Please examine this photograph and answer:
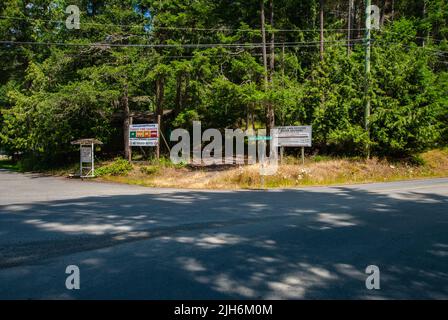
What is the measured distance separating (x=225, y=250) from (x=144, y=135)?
58.1 ft

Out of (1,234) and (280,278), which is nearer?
(280,278)

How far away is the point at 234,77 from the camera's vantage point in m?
26.6

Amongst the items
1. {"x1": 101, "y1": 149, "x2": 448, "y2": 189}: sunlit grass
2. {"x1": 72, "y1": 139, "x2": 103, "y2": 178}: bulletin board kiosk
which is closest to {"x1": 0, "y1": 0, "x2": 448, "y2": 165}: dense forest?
{"x1": 101, "y1": 149, "x2": 448, "y2": 189}: sunlit grass

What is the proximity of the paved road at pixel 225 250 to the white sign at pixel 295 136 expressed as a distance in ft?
29.9

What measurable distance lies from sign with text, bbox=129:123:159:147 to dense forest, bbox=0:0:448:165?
305cm

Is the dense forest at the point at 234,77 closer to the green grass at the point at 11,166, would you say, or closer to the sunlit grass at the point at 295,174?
the sunlit grass at the point at 295,174

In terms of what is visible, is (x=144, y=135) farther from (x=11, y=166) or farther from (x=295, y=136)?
(x=11, y=166)

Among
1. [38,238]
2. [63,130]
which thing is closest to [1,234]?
[38,238]

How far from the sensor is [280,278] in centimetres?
532

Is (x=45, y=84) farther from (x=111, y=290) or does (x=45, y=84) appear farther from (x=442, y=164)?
(x=442, y=164)

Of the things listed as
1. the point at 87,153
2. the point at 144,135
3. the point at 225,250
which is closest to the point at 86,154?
the point at 87,153

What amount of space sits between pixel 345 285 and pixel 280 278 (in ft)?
2.80

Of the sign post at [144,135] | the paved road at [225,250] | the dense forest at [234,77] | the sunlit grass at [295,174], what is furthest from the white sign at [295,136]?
the paved road at [225,250]

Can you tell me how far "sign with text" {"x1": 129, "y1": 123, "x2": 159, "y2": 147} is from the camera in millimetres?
23156
